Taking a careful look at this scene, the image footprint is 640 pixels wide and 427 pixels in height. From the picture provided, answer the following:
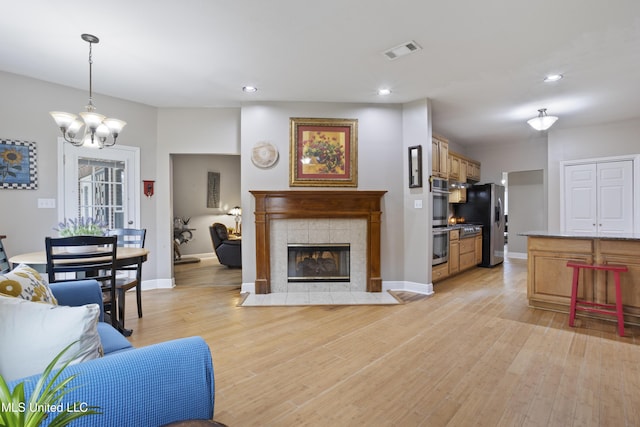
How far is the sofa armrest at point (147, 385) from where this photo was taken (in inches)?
34.4

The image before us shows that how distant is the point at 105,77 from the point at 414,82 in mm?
3677

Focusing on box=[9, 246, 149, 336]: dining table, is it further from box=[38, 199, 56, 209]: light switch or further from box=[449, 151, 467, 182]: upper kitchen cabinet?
box=[449, 151, 467, 182]: upper kitchen cabinet

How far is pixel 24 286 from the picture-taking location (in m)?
1.41

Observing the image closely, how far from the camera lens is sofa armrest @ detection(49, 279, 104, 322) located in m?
1.89

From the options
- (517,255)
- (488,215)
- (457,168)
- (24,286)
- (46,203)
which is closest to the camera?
(24,286)

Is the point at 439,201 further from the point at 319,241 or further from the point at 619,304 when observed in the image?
the point at 619,304

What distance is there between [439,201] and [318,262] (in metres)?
2.12

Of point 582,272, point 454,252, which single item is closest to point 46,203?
point 454,252

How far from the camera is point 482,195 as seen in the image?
20.9 ft

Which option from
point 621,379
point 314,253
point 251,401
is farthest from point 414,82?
point 251,401

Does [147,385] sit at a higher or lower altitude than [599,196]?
lower

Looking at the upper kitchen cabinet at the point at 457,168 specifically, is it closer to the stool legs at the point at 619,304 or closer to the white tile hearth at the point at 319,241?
the white tile hearth at the point at 319,241

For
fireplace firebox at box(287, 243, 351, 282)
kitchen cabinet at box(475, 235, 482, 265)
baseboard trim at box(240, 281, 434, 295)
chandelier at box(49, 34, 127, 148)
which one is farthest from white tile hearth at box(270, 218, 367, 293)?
kitchen cabinet at box(475, 235, 482, 265)

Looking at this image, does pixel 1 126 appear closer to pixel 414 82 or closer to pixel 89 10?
pixel 89 10
